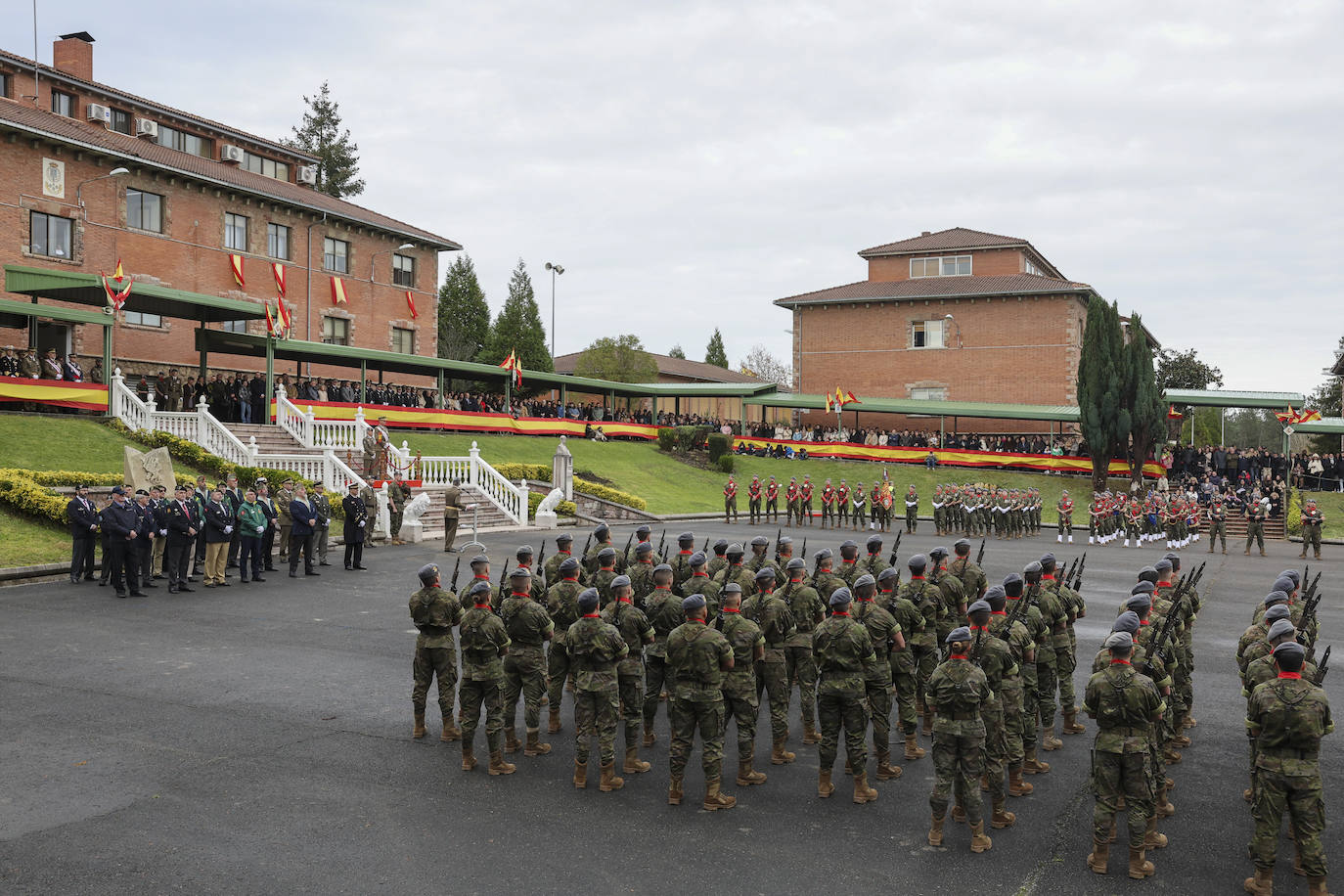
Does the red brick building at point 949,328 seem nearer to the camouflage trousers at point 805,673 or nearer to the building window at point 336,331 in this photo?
the building window at point 336,331

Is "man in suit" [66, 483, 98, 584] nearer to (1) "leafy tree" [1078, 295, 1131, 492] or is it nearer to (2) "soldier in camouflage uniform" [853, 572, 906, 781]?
(2) "soldier in camouflage uniform" [853, 572, 906, 781]

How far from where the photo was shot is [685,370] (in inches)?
3216

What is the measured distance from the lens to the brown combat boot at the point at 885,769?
28.7 ft

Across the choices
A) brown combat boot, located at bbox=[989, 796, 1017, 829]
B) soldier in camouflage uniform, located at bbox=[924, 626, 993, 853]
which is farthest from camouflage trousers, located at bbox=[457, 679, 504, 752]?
brown combat boot, located at bbox=[989, 796, 1017, 829]

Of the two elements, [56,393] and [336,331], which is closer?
[56,393]

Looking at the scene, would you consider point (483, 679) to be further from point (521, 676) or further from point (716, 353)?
point (716, 353)

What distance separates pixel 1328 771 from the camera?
353 inches

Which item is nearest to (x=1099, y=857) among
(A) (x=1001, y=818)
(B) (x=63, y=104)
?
(A) (x=1001, y=818)

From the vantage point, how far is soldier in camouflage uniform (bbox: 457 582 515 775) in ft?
28.7

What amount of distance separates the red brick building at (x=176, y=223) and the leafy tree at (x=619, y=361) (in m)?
14.4

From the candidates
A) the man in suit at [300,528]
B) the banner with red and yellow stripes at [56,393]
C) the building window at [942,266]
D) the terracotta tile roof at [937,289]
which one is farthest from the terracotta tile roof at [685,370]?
the man in suit at [300,528]

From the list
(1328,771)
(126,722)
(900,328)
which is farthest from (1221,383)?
(126,722)

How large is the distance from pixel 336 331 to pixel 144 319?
381 inches

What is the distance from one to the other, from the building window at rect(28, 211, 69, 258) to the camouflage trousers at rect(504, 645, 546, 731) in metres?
35.0
